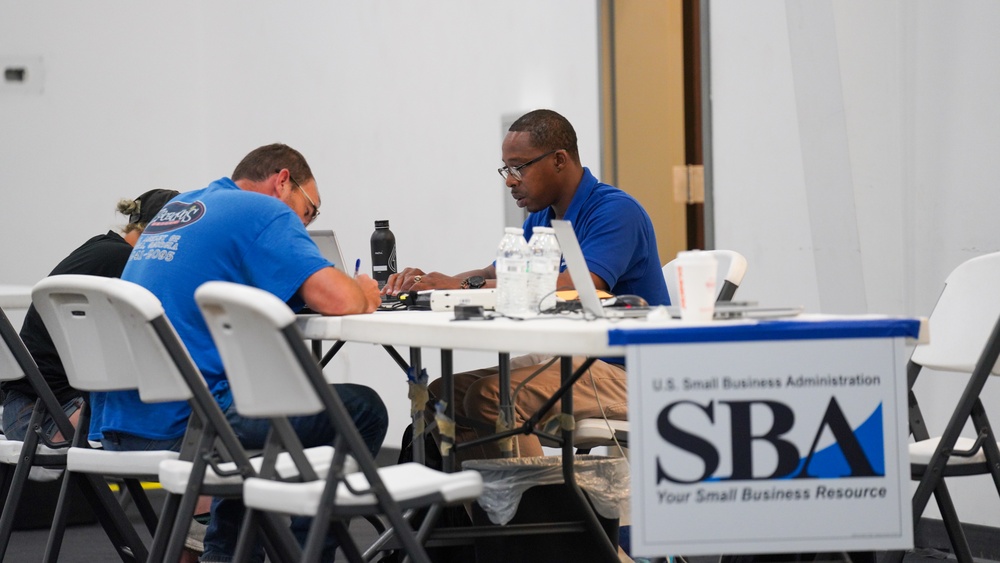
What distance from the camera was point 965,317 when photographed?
2.67m

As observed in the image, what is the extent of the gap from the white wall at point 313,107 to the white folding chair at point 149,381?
8.47 feet

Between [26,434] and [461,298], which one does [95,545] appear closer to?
[26,434]

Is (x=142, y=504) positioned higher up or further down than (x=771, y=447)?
further down

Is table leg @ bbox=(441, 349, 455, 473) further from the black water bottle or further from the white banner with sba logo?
the white banner with sba logo

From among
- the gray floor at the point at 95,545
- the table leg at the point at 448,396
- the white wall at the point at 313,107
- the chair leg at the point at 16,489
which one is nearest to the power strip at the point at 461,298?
the table leg at the point at 448,396

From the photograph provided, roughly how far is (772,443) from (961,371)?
3.68 ft

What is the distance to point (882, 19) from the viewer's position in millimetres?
3723

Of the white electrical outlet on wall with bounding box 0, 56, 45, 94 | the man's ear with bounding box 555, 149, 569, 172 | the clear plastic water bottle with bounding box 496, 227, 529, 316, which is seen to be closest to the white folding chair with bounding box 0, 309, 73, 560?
the clear plastic water bottle with bounding box 496, 227, 529, 316

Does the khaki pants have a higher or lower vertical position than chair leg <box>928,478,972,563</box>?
higher

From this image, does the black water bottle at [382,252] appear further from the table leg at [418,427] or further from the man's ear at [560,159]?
the table leg at [418,427]

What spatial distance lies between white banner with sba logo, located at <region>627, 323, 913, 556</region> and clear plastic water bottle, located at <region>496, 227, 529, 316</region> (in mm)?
485

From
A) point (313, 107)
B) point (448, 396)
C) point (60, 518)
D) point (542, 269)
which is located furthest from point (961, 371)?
point (313, 107)

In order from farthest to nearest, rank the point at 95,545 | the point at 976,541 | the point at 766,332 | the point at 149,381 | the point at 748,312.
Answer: the point at 95,545, the point at 976,541, the point at 149,381, the point at 748,312, the point at 766,332

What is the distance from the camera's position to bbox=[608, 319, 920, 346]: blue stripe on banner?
174 cm
